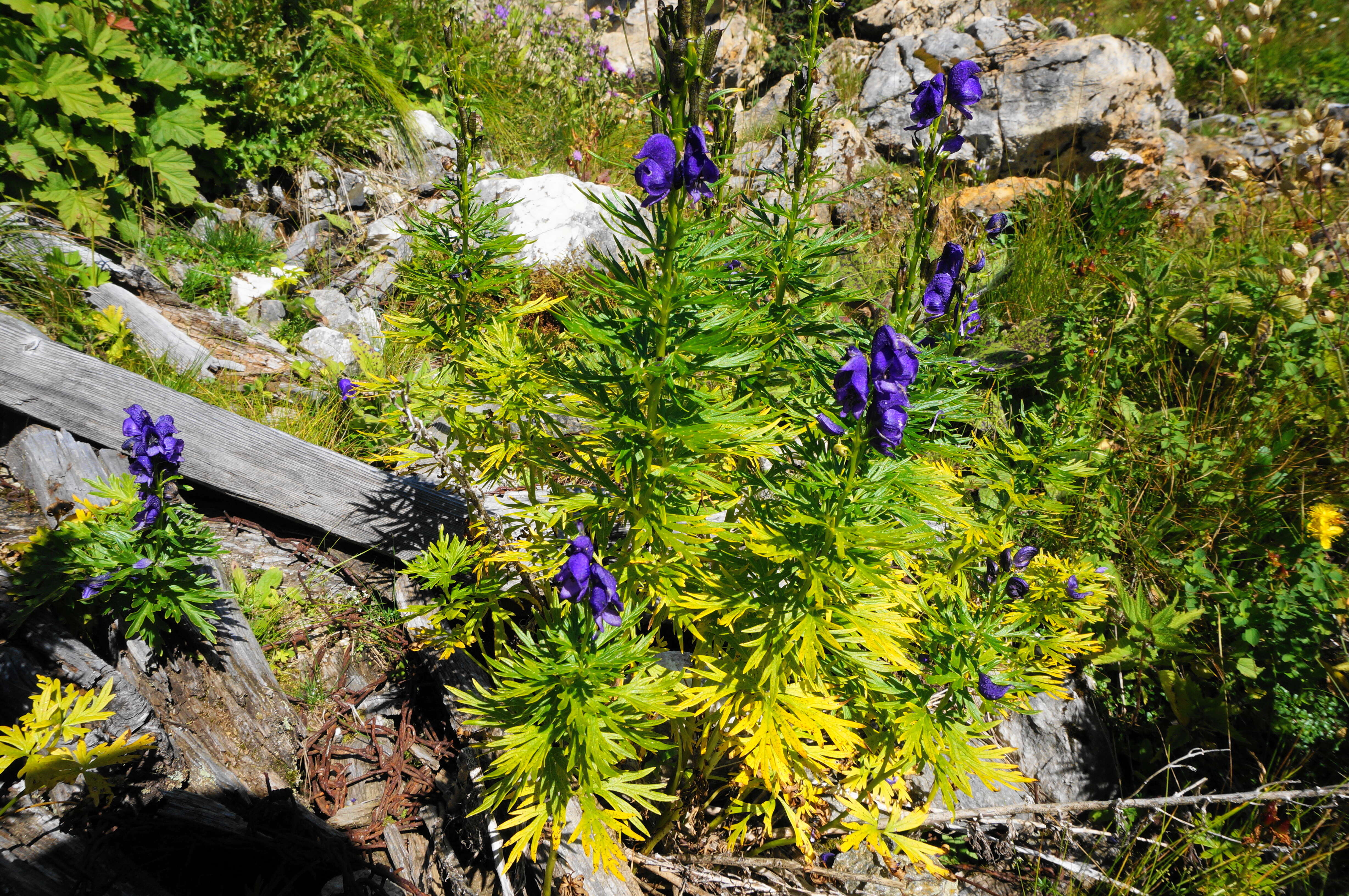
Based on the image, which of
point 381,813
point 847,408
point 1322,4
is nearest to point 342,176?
point 381,813

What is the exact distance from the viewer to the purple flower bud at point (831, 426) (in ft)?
5.09

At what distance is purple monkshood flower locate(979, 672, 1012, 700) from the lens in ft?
6.34

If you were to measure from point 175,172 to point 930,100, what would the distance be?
200 inches

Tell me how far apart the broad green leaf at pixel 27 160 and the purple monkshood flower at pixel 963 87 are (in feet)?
16.9

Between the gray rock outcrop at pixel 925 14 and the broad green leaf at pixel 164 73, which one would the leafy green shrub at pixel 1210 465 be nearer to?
the broad green leaf at pixel 164 73

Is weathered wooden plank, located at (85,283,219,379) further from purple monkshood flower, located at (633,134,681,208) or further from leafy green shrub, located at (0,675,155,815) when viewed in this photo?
purple monkshood flower, located at (633,134,681,208)

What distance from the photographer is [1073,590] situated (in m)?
2.38

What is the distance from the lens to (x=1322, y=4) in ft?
A: 34.1

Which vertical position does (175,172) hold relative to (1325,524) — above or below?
above

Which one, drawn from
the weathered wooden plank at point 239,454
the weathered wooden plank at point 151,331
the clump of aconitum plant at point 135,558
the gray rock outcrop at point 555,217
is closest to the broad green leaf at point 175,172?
the weathered wooden plank at point 151,331

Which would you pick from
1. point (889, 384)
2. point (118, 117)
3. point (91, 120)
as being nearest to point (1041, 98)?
point (889, 384)

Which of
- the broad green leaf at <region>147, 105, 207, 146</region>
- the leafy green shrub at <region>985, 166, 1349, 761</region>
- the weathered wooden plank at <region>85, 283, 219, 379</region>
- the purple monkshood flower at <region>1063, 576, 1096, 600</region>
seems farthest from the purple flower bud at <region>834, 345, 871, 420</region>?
the broad green leaf at <region>147, 105, 207, 146</region>

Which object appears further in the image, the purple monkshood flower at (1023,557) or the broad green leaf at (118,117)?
the broad green leaf at (118,117)

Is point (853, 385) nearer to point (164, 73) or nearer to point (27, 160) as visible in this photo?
point (27, 160)
